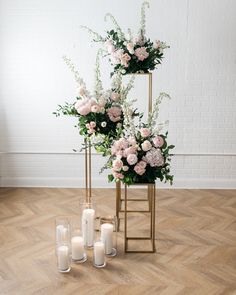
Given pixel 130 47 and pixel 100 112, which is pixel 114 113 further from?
pixel 130 47

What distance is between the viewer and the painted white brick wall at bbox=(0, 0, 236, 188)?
16.4 ft

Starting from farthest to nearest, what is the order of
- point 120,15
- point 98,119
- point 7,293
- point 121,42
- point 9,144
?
point 9,144
point 120,15
point 121,42
point 98,119
point 7,293

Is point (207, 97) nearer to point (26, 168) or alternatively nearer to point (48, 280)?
point (26, 168)

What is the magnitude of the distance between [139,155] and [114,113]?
0.46 meters

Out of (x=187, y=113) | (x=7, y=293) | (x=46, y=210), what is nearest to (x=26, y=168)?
(x=46, y=210)

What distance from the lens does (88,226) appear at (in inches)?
145

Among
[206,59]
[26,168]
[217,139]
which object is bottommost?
[26,168]

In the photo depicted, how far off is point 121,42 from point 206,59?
1607 mm

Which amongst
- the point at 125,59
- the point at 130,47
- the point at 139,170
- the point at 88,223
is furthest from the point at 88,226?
the point at 130,47

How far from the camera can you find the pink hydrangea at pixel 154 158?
326cm

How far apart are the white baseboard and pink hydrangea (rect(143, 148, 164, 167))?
2162 mm

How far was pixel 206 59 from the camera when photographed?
5094 mm

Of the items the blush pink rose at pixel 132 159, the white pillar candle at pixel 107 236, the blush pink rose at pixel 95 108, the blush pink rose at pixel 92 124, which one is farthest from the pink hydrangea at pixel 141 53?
the white pillar candle at pixel 107 236

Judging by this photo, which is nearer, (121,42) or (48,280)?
(48,280)
